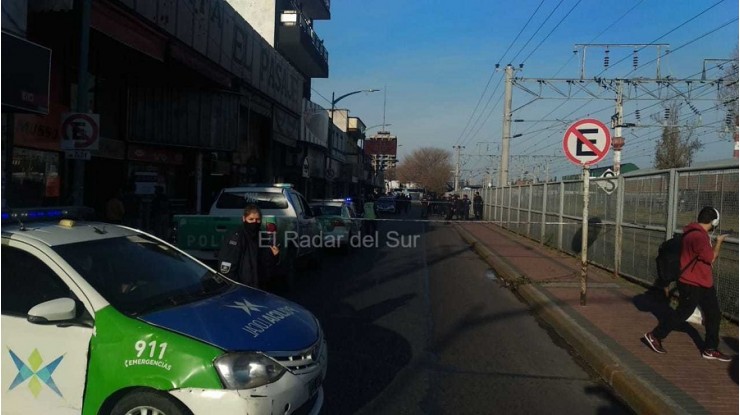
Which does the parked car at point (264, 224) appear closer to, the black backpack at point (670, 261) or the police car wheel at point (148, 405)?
the police car wheel at point (148, 405)

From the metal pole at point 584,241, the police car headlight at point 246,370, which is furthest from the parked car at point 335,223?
the police car headlight at point 246,370

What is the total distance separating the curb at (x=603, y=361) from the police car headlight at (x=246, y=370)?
10.7 feet

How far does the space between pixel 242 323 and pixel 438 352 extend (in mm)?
3432

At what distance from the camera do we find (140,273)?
4488mm

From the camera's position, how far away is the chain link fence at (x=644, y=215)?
26.1 ft

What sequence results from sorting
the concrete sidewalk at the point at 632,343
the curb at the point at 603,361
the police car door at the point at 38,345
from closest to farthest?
1. the police car door at the point at 38,345
2. the curb at the point at 603,361
3. the concrete sidewalk at the point at 632,343

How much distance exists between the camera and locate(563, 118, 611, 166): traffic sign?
29.0ft

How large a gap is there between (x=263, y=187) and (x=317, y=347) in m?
7.96

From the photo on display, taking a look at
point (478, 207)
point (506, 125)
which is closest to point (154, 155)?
point (506, 125)

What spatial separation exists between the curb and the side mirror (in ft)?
14.8

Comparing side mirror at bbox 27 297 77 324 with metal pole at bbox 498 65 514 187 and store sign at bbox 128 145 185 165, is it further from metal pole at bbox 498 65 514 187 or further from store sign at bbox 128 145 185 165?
metal pole at bbox 498 65 514 187

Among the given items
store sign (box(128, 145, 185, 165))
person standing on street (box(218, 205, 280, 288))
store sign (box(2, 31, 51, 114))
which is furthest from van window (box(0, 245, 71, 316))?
store sign (box(128, 145, 185, 165))

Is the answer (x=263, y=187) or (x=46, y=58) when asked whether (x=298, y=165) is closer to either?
(x=263, y=187)

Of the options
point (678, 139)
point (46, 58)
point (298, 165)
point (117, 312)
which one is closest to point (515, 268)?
point (46, 58)
